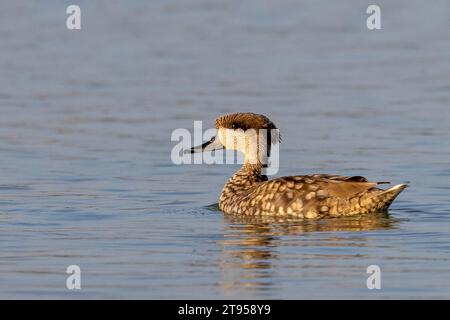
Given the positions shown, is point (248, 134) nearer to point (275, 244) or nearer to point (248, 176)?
point (248, 176)

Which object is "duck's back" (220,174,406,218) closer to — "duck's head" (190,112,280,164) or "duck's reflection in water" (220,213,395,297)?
"duck's reflection in water" (220,213,395,297)

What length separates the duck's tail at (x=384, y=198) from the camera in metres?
13.9

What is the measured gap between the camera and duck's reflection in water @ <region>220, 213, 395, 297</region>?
11508 mm

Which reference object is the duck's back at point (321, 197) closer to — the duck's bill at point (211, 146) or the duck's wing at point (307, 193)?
the duck's wing at point (307, 193)

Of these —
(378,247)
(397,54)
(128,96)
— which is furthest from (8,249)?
(397,54)

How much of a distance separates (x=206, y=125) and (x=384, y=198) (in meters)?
6.18

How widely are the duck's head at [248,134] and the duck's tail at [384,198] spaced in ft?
6.01

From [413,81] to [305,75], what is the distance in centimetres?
185

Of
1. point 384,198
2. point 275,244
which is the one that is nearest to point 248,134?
point 384,198

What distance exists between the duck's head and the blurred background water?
2.21 feet

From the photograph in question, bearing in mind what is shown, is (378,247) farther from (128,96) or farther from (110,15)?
(110,15)

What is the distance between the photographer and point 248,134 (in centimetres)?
1558

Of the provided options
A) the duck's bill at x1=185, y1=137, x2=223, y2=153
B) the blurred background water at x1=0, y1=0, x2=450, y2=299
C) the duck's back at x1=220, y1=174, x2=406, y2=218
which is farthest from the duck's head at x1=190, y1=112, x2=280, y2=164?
the duck's back at x1=220, y1=174, x2=406, y2=218

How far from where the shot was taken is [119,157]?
59.9 ft
